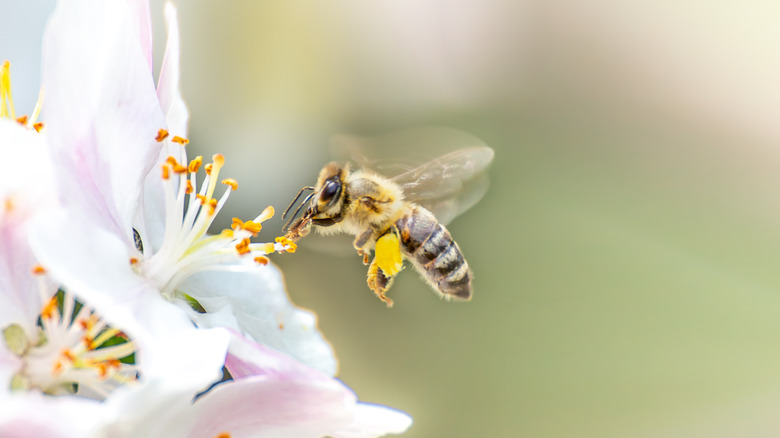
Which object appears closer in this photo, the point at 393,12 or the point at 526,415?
the point at 526,415

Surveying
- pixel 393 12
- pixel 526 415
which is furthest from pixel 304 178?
pixel 526 415

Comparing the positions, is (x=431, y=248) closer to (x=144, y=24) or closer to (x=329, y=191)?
(x=329, y=191)

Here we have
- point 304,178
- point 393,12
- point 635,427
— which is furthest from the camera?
point 393,12

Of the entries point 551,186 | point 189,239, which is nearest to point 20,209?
point 189,239

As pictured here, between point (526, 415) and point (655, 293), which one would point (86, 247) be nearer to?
point (526, 415)

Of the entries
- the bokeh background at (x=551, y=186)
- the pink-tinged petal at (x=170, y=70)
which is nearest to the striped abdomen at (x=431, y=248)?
the pink-tinged petal at (x=170, y=70)

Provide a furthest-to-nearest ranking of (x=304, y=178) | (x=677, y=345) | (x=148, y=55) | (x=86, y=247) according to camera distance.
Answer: (x=304, y=178) → (x=677, y=345) → (x=148, y=55) → (x=86, y=247)
